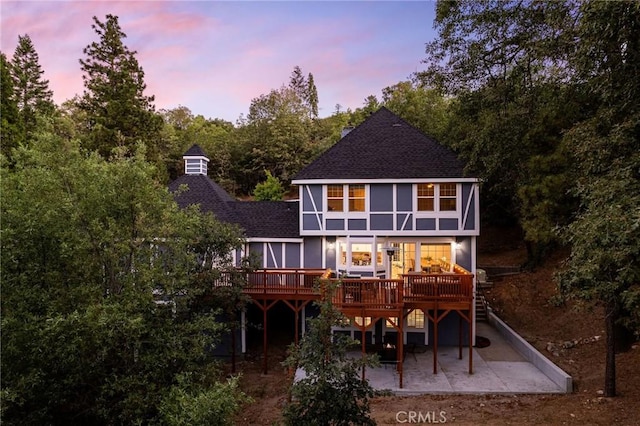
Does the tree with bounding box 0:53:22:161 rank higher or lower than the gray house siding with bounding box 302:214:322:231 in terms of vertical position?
higher

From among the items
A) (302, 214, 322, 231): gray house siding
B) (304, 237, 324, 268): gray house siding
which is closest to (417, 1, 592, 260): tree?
(302, 214, 322, 231): gray house siding

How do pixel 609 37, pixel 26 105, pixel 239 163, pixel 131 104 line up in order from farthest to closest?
pixel 239 163 < pixel 26 105 < pixel 131 104 < pixel 609 37

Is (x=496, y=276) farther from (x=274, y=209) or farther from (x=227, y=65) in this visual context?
(x=227, y=65)

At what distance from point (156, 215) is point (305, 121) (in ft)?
110

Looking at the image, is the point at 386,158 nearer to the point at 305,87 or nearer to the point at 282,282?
the point at 282,282

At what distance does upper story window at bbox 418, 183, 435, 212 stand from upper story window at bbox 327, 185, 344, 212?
124 inches

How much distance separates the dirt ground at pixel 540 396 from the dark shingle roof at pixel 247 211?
16.3 feet

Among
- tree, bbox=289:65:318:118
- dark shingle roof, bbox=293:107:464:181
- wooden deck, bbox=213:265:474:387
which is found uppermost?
tree, bbox=289:65:318:118

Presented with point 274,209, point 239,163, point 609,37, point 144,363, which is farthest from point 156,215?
point 239,163

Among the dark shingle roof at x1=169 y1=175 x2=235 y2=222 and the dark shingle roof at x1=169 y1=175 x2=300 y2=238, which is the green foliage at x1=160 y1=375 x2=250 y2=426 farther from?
the dark shingle roof at x1=169 y1=175 x2=235 y2=222

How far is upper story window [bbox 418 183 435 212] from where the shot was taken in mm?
15250

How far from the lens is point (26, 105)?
111ft

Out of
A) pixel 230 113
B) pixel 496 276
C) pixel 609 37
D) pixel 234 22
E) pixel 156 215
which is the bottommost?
pixel 496 276

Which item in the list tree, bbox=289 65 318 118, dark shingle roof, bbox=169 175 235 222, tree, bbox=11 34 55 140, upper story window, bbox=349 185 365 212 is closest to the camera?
upper story window, bbox=349 185 365 212
